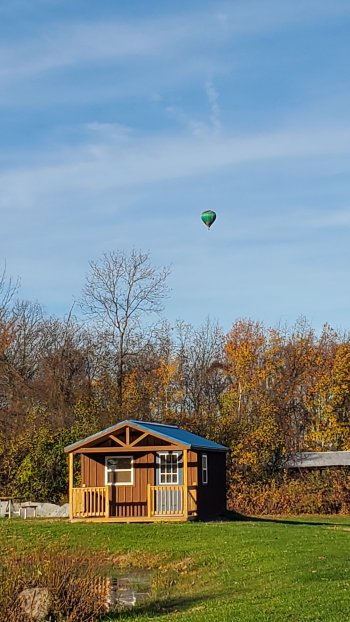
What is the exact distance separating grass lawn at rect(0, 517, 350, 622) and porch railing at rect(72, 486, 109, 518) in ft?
4.32

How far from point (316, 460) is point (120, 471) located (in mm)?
13070

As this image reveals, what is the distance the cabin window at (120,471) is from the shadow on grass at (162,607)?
50.2 feet

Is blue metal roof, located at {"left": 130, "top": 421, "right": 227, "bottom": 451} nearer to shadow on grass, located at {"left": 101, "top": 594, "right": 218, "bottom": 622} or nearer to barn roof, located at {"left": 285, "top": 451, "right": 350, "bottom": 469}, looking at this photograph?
barn roof, located at {"left": 285, "top": 451, "right": 350, "bottom": 469}

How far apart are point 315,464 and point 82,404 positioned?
1115cm

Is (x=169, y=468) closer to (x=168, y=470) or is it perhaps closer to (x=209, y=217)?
(x=168, y=470)

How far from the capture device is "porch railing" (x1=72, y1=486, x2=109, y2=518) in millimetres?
31297

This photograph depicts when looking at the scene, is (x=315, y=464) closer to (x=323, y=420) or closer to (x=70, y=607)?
(x=323, y=420)

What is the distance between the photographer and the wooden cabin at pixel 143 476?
30.9 m

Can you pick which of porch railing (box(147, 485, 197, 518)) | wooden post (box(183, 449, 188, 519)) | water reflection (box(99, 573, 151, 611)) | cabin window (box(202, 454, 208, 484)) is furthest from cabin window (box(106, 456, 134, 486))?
water reflection (box(99, 573, 151, 611))

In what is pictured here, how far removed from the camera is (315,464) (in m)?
42.1

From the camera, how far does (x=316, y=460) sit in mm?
42594

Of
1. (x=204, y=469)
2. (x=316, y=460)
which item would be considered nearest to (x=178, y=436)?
(x=204, y=469)

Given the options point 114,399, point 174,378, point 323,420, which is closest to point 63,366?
point 114,399

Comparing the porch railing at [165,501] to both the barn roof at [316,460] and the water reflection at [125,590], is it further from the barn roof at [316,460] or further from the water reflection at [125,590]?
the barn roof at [316,460]
